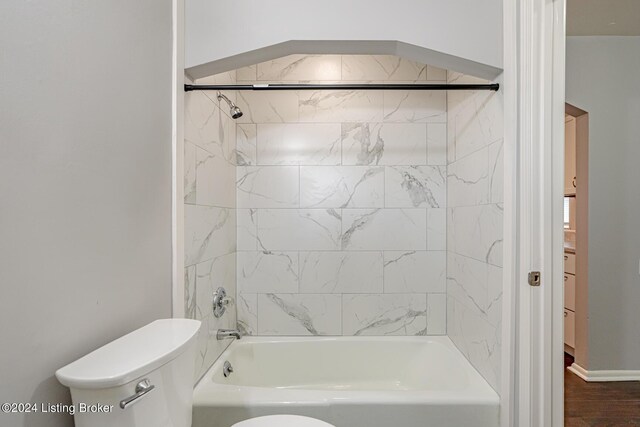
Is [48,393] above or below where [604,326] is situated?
above

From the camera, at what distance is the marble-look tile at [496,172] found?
1.50 m

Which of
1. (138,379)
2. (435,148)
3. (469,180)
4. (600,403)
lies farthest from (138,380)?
(600,403)

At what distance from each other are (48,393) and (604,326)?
3.71m

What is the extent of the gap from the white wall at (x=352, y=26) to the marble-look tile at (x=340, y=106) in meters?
0.86

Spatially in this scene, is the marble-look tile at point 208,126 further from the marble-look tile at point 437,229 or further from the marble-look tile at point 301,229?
the marble-look tile at point 437,229

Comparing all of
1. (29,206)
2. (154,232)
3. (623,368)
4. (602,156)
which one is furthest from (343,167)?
(623,368)

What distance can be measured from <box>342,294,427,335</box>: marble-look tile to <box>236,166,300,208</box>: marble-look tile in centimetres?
79

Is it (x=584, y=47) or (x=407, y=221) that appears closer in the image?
(x=407, y=221)

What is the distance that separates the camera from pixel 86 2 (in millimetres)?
904

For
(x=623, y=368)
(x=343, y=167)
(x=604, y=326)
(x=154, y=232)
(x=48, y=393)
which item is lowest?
(x=623, y=368)

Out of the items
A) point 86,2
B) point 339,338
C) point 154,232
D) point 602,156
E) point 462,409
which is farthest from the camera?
point 602,156

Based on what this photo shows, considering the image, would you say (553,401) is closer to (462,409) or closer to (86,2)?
(462,409)

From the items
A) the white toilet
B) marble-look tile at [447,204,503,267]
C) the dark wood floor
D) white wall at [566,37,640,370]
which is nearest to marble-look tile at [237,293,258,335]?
the white toilet

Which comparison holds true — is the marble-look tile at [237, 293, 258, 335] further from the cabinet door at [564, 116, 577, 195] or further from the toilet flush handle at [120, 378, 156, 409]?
the cabinet door at [564, 116, 577, 195]
